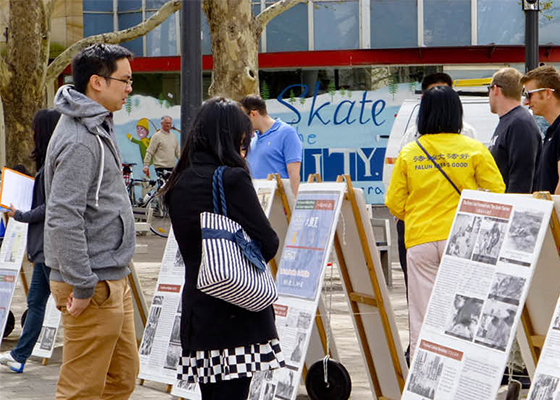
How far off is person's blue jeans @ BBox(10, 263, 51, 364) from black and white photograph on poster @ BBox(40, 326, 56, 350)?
30 cm

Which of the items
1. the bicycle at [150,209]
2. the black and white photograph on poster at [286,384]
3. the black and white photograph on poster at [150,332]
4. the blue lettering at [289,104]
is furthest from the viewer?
the blue lettering at [289,104]

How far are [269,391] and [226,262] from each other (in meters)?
1.96

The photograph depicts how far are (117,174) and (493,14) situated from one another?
2210 cm

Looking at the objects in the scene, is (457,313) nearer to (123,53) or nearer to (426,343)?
(426,343)

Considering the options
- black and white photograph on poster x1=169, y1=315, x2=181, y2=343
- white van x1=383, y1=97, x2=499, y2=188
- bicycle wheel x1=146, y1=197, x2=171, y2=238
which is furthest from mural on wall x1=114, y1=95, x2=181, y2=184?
black and white photograph on poster x1=169, y1=315, x2=181, y2=343

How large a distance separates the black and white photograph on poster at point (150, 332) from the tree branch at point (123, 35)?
36.2 feet

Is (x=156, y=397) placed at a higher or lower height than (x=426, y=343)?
lower

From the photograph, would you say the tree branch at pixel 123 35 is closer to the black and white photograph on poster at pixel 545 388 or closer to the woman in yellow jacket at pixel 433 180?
the woman in yellow jacket at pixel 433 180

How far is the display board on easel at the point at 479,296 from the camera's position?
15.5ft

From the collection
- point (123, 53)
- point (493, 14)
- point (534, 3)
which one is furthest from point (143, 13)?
point (123, 53)

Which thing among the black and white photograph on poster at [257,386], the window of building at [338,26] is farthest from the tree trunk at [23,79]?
the black and white photograph on poster at [257,386]

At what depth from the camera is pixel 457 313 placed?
5.00 metres

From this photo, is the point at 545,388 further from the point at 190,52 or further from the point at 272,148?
the point at 190,52

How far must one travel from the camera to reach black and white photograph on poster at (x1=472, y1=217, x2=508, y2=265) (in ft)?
16.1
